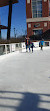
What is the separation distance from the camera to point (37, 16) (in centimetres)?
3369

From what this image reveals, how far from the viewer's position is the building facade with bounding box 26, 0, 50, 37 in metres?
33.5

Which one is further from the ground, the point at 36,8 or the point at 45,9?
the point at 36,8

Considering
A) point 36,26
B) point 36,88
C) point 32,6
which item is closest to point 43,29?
point 36,26

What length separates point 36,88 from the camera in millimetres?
3035

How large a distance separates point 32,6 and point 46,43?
1717 cm

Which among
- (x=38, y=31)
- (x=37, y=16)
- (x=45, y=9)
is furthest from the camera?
(x=38, y=31)

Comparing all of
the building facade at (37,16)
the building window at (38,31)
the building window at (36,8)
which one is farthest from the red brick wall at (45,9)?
the building window at (38,31)

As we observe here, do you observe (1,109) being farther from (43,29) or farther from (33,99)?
(43,29)

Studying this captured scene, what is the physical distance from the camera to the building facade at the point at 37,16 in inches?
1318

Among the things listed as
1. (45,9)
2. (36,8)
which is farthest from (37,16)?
(45,9)

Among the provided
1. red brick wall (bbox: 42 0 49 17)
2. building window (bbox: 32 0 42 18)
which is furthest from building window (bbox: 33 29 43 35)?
red brick wall (bbox: 42 0 49 17)

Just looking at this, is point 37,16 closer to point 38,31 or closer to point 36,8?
point 36,8

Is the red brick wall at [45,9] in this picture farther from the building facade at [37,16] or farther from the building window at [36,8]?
the building window at [36,8]

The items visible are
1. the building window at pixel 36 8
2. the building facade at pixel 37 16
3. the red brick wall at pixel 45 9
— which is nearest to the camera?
the red brick wall at pixel 45 9
